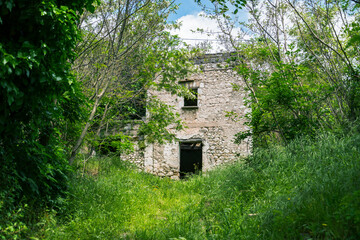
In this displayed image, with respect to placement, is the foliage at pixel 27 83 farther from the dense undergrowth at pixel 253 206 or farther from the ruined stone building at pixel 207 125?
the ruined stone building at pixel 207 125

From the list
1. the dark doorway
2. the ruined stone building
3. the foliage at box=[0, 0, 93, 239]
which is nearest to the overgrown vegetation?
the foliage at box=[0, 0, 93, 239]

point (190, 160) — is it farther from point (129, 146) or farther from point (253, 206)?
point (253, 206)

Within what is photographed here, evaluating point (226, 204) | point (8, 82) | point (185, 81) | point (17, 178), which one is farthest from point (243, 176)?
point (185, 81)

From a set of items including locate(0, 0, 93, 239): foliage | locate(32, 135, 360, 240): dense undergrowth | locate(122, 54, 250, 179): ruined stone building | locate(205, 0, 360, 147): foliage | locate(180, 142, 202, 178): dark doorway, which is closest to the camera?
locate(32, 135, 360, 240): dense undergrowth

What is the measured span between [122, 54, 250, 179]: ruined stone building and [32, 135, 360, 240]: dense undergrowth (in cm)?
518

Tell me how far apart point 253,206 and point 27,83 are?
3508mm

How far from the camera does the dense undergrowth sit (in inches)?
114

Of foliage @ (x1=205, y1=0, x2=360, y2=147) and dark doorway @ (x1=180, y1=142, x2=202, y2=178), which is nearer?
foliage @ (x1=205, y1=0, x2=360, y2=147)

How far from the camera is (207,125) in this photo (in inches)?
478

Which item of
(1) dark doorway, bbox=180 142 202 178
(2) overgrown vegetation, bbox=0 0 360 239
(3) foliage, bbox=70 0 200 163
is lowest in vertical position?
(1) dark doorway, bbox=180 142 202 178

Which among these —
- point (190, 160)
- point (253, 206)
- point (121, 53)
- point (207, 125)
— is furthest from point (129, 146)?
point (190, 160)

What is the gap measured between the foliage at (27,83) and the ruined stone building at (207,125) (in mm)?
8425

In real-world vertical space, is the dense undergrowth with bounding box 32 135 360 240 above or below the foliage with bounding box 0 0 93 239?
below

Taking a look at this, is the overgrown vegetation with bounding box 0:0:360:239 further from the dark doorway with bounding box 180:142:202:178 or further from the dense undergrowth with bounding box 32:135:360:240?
the dark doorway with bounding box 180:142:202:178
